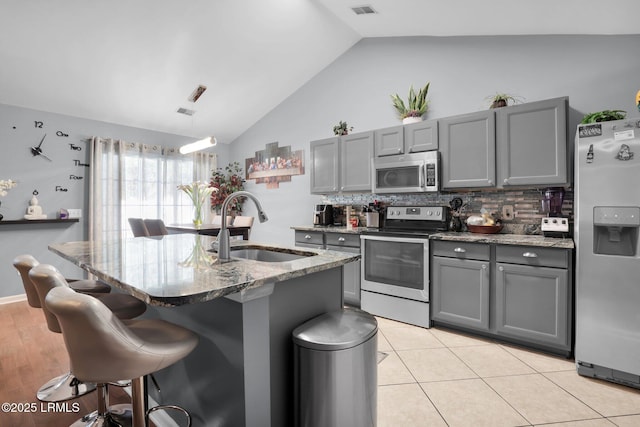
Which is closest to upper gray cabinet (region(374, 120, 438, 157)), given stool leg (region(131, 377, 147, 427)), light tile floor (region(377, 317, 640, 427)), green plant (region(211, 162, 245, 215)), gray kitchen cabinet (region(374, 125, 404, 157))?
gray kitchen cabinet (region(374, 125, 404, 157))

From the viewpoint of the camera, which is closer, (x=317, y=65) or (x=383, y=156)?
(x=383, y=156)

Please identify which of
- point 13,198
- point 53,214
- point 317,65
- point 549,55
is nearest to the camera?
point 549,55

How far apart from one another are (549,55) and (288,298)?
10.9 ft

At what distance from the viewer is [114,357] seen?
3.41 feet

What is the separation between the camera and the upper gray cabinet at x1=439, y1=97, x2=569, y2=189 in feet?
8.48

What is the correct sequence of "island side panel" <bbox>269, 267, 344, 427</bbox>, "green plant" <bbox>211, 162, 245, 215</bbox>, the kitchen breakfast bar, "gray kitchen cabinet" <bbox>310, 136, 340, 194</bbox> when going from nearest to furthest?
the kitchen breakfast bar < "island side panel" <bbox>269, 267, 344, 427</bbox> < "gray kitchen cabinet" <bbox>310, 136, 340, 194</bbox> < "green plant" <bbox>211, 162, 245, 215</bbox>

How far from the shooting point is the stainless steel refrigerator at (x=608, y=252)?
6.55 feet

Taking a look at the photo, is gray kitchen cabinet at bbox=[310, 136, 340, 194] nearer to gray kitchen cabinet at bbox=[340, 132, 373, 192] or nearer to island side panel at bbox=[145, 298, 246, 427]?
gray kitchen cabinet at bbox=[340, 132, 373, 192]

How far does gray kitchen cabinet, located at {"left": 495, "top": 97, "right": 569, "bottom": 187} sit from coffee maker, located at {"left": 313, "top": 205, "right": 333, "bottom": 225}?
2133 millimetres

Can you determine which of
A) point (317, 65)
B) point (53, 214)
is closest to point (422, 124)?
point (317, 65)

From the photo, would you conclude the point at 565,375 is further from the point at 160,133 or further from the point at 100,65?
the point at 160,133

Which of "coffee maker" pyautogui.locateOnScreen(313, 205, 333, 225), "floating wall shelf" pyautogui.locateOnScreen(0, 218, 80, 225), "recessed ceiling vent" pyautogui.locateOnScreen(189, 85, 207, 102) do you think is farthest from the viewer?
"recessed ceiling vent" pyautogui.locateOnScreen(189, 85, 207, 102)

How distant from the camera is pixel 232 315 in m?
1.25

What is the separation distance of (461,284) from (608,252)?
1041 millimetres
